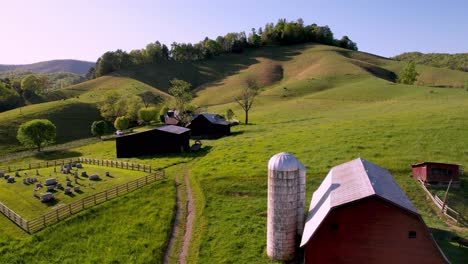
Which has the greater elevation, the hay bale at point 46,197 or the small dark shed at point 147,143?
the small dark shed at point 147,143

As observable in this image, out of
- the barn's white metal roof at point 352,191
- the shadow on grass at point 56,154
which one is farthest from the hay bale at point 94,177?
the barn's white metal roof at point 352,191

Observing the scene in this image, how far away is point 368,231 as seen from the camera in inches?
801

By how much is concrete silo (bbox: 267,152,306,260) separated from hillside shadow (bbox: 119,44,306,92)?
130 meters

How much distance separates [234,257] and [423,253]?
38.8 feet

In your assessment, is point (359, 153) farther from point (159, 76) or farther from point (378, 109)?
point (159, 76)

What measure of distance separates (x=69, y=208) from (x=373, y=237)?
2503 centimetres

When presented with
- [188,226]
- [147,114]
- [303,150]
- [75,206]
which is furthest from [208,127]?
[188,226]

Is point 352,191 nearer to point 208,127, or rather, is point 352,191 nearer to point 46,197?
point 46,197

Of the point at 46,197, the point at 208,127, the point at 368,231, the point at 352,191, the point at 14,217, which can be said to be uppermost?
the point at 352,191

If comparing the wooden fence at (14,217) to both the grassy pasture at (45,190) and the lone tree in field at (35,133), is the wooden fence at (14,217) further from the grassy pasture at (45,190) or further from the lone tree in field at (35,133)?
the lone tree in field at (35,133)

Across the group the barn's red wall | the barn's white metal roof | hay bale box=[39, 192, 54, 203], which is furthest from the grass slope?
the barn's red wall

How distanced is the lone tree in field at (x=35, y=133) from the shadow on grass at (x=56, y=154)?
10.5 feet

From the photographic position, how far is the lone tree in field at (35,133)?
67125 mm

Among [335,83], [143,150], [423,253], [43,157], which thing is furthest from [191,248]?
[335,83]
